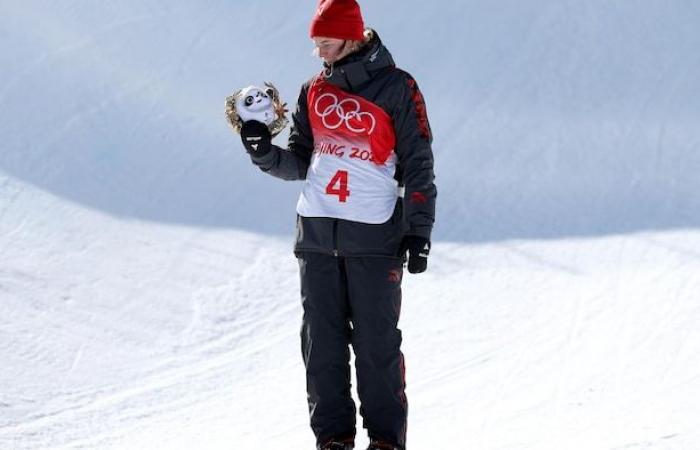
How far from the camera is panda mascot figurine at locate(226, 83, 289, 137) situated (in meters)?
3.64

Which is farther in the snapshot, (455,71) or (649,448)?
(455,71)

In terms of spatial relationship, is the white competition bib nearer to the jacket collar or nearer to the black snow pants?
the jacket collar

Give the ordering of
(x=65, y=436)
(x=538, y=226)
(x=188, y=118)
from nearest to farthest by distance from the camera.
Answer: (x=65, y=436) → (x=538, y=226) → (x=188, y=118)

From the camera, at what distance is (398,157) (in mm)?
3607

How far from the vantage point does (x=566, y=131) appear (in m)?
8.86

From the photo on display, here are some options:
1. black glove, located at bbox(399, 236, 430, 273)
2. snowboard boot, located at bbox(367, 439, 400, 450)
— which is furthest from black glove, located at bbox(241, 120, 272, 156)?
snowboard boot, located at bbox(367, 439, 400, 450)

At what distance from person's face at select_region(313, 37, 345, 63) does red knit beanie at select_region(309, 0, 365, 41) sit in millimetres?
31

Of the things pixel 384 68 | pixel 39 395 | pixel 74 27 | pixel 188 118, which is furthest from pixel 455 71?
pixel 384 68

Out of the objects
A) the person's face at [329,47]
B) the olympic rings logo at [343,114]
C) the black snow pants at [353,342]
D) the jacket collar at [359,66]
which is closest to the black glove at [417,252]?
the black snow pants at [353,342]

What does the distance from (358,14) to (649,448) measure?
1.69 metres

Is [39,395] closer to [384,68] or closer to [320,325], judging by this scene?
[320,325]

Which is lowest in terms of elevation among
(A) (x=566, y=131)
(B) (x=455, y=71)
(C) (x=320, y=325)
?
(C) (x=320, y=325)

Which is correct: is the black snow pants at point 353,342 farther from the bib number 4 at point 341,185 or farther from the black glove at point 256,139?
the black glove at point 256,139

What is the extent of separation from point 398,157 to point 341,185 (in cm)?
21
